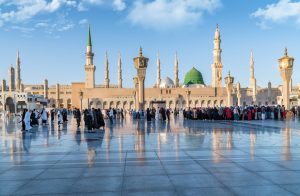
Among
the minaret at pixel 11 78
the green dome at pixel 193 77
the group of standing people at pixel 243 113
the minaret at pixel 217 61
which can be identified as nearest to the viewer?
the group of standing people at pixel 243 113

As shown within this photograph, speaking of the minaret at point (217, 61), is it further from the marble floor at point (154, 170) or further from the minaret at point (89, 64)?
the marble floor at point (154, 170)

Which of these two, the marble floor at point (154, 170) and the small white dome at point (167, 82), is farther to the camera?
the small white dome at point (167, 82)

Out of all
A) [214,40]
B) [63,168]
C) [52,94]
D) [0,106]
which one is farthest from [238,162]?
[52,94]

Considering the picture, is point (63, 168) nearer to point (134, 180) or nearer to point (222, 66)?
point (134, 180)

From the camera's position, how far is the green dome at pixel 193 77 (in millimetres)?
93750

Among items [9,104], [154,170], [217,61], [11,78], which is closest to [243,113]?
[154,170]

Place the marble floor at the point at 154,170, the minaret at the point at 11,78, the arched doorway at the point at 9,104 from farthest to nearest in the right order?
the minaret at the point at 11,78 → the arched doorway at the point at 9,104 → the marble floor at the point at 154,170

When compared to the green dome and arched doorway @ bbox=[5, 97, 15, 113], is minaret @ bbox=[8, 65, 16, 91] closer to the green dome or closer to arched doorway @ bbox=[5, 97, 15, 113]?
arched doorway @ bbox=[5, 97, 15, 113]

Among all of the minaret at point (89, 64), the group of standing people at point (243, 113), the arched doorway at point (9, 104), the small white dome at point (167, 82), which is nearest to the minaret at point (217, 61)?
the small white dome at point (167, 82)

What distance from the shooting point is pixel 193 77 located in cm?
9444

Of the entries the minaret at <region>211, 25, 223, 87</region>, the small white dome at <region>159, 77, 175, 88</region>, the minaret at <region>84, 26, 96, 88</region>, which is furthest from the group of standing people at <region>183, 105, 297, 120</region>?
the small white dome at <region>159, 77, 175, 88</region>

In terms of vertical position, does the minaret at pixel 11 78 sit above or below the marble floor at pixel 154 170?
above

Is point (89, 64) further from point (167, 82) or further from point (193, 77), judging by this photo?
point (193, 77)

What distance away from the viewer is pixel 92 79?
78.5 metres
